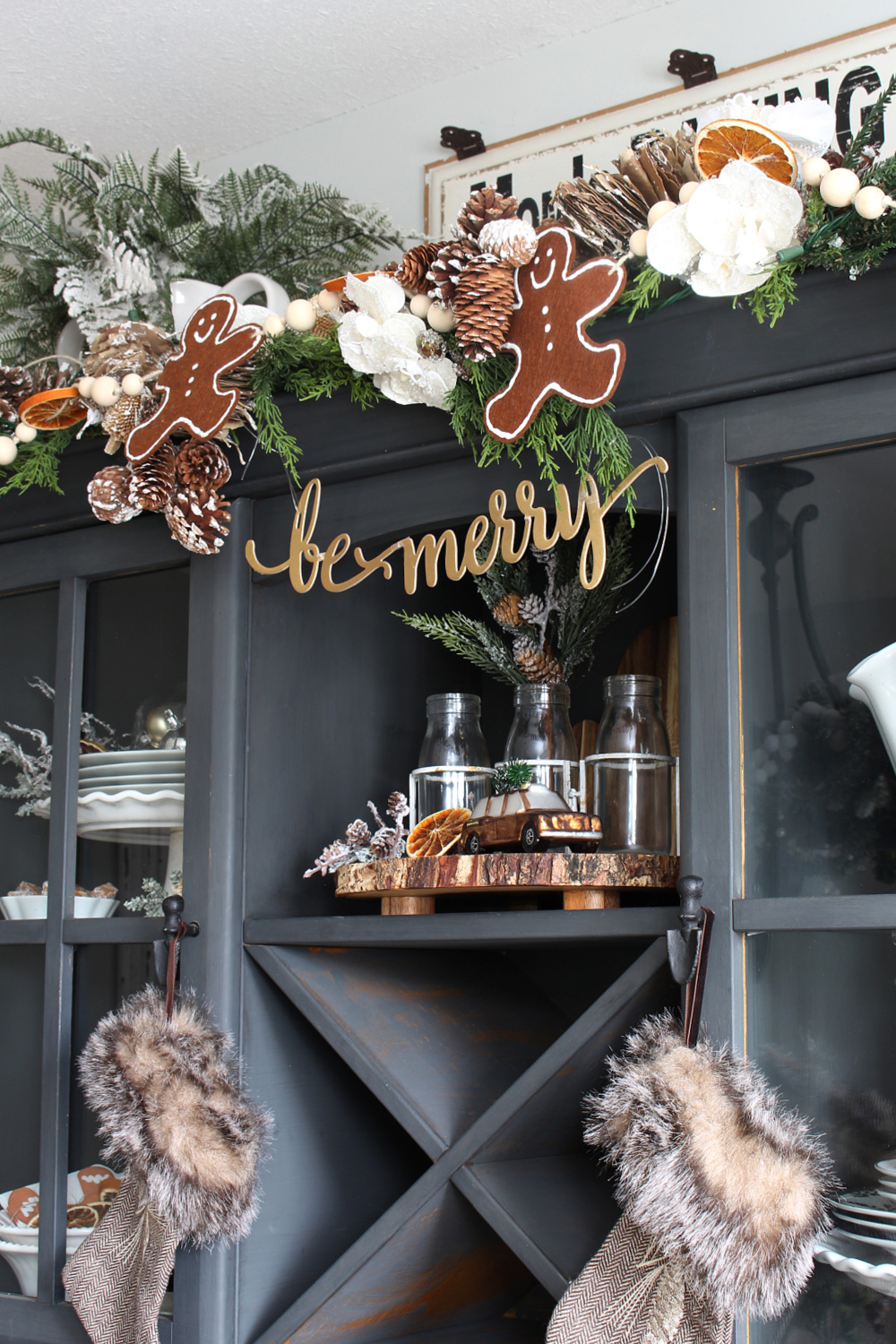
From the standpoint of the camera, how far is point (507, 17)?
1.44 m

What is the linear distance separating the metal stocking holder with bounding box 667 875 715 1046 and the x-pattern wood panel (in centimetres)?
3

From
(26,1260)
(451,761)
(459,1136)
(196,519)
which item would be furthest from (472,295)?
(26,1260)

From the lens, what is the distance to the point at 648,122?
54.6 inches

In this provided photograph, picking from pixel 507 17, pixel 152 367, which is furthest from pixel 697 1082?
pixel 507 17

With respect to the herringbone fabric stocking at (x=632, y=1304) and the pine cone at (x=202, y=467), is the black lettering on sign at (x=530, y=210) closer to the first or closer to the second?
the pine cone at (x=202, y=467)

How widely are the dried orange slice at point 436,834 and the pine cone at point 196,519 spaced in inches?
12.7

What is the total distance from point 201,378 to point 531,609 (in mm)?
384

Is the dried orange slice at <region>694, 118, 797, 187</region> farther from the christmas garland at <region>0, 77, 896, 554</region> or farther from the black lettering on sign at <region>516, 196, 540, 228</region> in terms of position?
the black lettering on sign at <region>516, 196, 540, 228</region>

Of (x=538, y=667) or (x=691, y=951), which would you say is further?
(x=538, y=667)

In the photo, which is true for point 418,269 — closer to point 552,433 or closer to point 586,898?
point 552,433

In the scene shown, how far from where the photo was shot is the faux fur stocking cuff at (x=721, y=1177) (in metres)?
0.78

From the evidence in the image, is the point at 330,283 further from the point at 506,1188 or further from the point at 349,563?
the point at 506,1188

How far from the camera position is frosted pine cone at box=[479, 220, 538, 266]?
0.91 meters

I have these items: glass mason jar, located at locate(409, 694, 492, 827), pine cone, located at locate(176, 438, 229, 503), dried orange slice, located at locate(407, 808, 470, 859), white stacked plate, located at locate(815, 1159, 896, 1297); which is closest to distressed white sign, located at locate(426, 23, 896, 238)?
pine cone, located at locate(176, 438, 229, 503)
